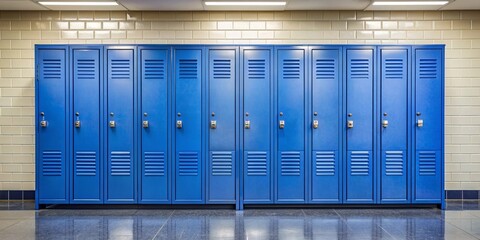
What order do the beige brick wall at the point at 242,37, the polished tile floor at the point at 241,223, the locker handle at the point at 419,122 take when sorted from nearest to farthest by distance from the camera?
the polished tile floor at the point at 241,223
the locker handle at the point at 419,122
the beige brick wall at the point at 242,37

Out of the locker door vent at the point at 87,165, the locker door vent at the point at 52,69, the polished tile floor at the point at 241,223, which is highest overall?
the locker door vent at the point at 52,69

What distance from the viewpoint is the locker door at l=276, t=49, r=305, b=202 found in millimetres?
5957

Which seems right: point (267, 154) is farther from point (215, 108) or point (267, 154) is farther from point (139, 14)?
point (139, 14)

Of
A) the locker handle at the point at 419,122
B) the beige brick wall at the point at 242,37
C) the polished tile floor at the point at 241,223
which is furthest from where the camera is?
the beige brick wall at the point at 242,37

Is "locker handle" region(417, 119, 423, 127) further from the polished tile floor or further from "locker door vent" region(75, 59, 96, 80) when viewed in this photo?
"locker door vent" region(75, 59, 96, 80)

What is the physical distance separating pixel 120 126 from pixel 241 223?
2.07 m

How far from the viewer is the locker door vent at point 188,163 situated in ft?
19.5

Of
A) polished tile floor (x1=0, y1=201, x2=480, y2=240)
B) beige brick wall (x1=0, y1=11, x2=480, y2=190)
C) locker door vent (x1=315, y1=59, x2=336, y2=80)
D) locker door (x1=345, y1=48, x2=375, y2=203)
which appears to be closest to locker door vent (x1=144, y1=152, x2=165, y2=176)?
polished tile floor (x1=0, y1=201, x2=480, y2=240)

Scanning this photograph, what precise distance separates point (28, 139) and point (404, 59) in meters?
5.36

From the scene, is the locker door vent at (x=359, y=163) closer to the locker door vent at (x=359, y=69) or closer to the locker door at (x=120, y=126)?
the locker door vent at (x=359, y=69)

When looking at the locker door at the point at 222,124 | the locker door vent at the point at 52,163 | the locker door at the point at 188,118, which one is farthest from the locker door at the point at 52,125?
the locker door at the point at 222,124

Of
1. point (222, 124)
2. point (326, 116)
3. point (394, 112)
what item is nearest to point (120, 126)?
point (222, 124)

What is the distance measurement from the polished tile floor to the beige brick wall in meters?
0.81

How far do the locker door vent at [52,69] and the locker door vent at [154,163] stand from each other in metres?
1.57
